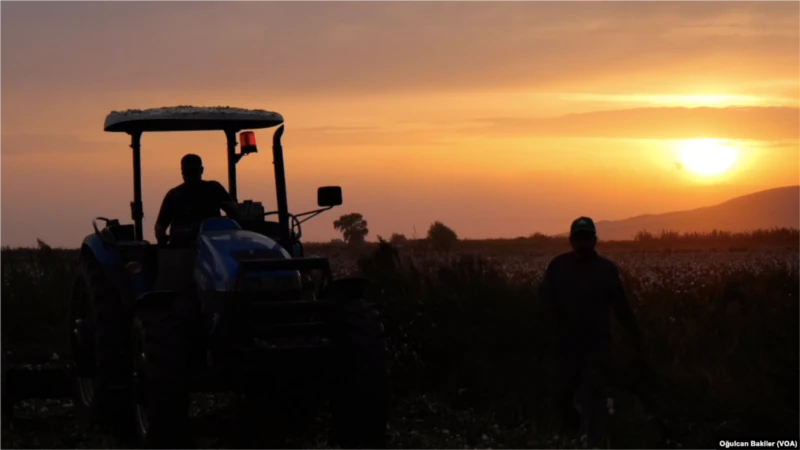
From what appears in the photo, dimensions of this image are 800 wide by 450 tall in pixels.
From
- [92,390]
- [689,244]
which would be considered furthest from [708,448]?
[689,244]

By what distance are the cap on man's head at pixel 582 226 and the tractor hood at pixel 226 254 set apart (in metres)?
2.44

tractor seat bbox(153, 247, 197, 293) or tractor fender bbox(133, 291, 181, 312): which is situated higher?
tractor seat bbox(153, 247, 197, 293)

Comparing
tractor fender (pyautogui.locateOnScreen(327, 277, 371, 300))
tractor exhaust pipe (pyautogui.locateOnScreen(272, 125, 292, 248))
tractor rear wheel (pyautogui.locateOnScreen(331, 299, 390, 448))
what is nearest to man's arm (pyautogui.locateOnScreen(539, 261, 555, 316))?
tractor rear wheel (pyautogui.locateOnScreen(331, 299, 390, 448))

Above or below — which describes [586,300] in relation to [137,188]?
below

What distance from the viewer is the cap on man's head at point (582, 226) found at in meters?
10.5

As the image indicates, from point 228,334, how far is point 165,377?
2.10ft

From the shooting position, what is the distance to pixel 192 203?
12.1m

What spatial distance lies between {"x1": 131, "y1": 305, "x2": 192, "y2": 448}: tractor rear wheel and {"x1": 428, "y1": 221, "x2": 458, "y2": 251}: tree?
137ft

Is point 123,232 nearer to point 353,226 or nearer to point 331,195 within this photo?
point 331,195

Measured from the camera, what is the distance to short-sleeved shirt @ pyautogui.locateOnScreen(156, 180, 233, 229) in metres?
12.1

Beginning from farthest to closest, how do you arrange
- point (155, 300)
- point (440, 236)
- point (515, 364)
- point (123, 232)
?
point (440, 236) → point (515, 364) → point (123, 232) → point (155, 300)

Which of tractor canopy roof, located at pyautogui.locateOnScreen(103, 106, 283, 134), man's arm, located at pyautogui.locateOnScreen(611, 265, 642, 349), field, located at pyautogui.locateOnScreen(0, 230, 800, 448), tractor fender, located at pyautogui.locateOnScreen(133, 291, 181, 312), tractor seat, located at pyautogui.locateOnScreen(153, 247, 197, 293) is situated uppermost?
tractor canopy roof, located at pyautogui.locateOnScreen(103, 106, 283, 134)

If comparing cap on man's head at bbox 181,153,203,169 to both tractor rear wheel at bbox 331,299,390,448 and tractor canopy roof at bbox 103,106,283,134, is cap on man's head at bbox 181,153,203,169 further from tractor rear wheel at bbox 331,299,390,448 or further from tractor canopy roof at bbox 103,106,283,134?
tractor rear wheel at bbox 331,299,390,448

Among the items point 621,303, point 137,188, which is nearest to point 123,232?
point 137,188
